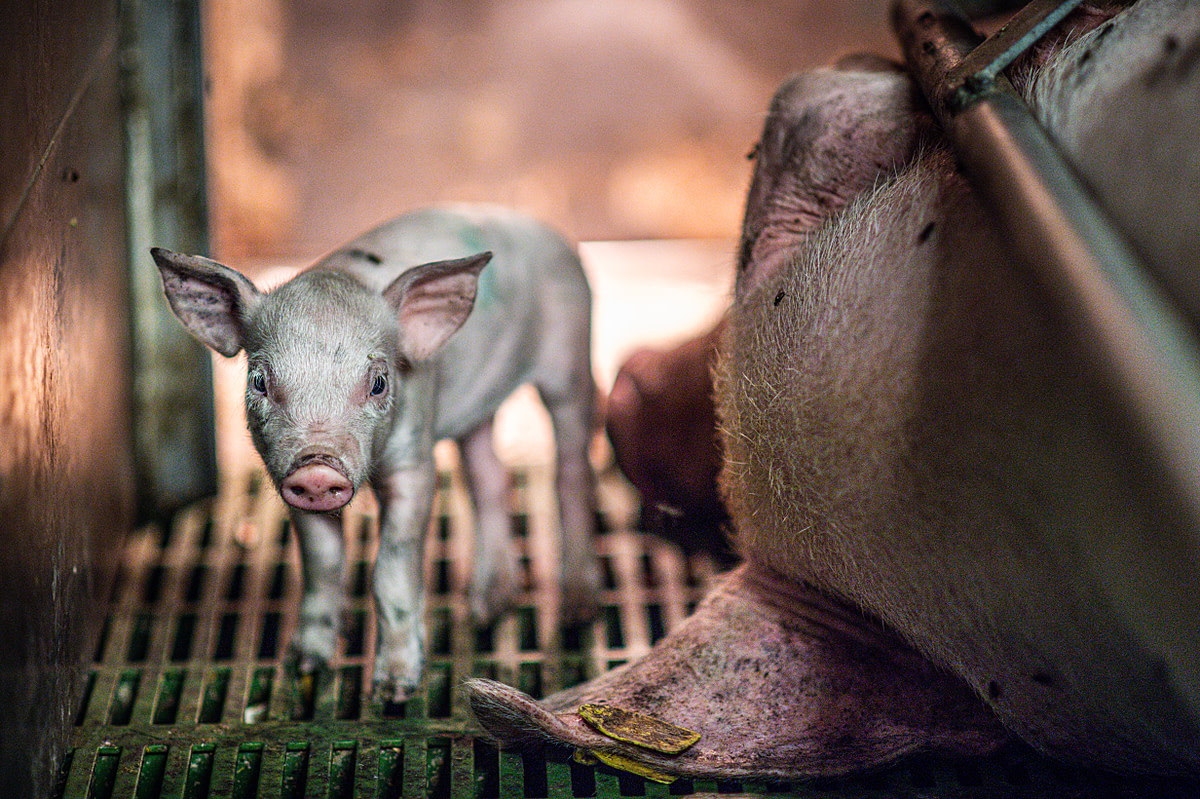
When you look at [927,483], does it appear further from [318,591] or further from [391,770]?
[318,591]

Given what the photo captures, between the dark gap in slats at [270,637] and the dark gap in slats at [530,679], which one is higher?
the dark gap in slats at [270,637]

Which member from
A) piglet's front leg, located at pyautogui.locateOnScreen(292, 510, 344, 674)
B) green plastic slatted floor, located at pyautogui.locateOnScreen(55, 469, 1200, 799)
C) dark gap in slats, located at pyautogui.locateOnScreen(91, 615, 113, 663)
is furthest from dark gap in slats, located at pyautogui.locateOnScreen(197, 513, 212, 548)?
piglet's front leg, located at pyautogui.locateOnScreen(292, 510, 344, 674)

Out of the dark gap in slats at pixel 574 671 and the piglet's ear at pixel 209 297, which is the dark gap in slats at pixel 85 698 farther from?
the dark gap in slats at pixel 574 671

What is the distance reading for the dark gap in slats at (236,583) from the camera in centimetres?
137

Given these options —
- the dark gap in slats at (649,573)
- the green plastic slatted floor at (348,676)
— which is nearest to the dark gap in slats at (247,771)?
the green plastic slatted floor at (348,676)

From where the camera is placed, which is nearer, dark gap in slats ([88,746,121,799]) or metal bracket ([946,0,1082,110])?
metal bracket ([946,0,1082,110])

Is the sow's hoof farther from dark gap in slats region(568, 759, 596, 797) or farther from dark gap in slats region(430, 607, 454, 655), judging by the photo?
dark gap in slats region(430, 607, 454, 655)

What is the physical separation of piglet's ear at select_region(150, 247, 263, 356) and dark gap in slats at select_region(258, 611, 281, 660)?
381mm

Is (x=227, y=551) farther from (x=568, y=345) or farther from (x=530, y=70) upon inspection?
(x=530, y=70)

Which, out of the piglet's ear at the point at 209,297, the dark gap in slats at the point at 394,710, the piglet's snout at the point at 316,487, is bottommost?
the dark gap in slats at the point at 394,710

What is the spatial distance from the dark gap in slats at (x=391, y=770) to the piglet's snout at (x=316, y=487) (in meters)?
0.24

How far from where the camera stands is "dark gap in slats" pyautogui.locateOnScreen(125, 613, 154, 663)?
123 cm

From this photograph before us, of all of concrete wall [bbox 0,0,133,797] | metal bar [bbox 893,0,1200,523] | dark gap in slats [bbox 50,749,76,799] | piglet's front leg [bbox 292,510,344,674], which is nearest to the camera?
metal bar [bbox 893,0,1200,523]

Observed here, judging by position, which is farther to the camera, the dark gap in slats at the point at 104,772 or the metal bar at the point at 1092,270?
the dark gap in slats at the point at 104,772
